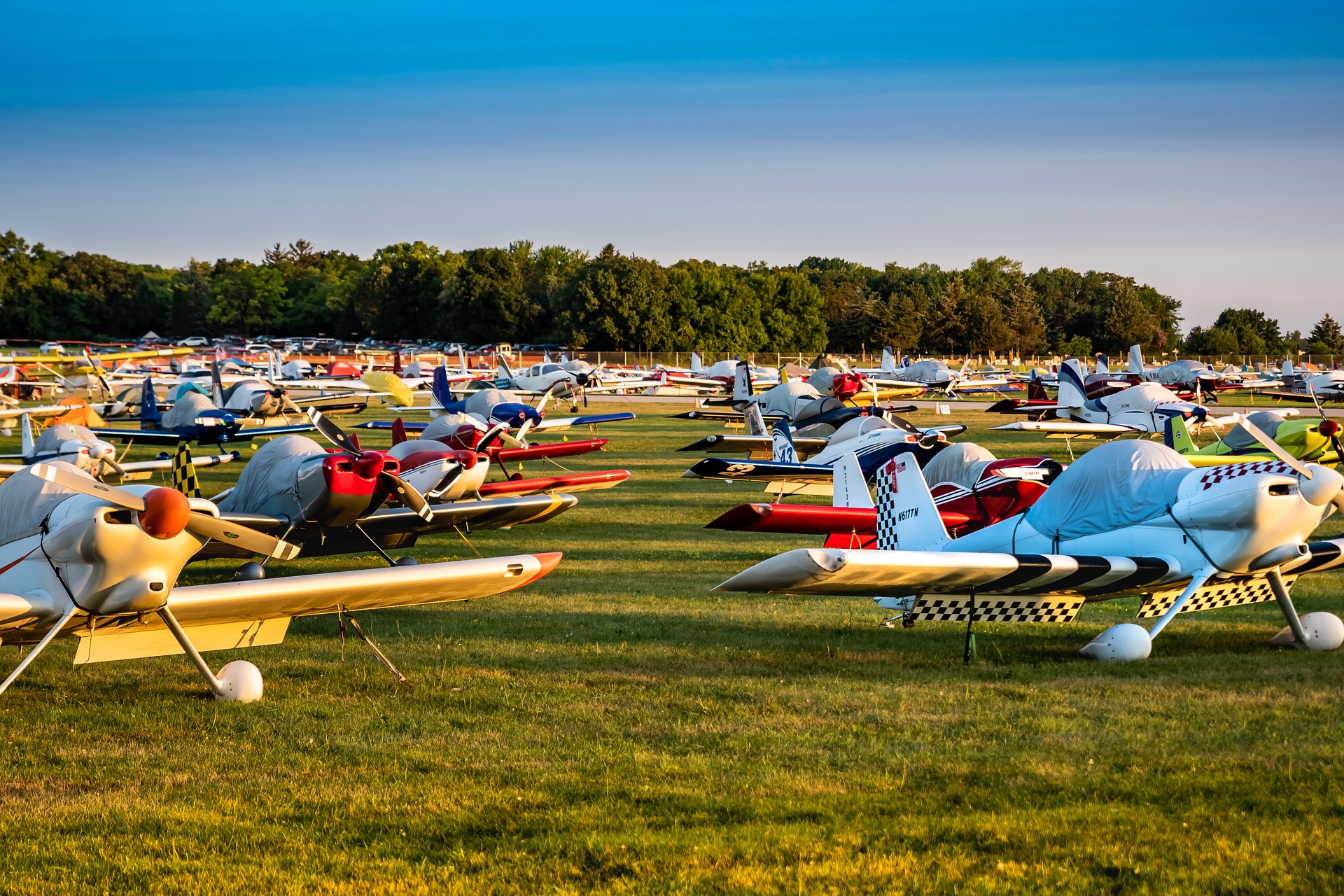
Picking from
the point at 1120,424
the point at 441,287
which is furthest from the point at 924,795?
the point at 441,287

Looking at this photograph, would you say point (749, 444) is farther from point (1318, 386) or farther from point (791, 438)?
point (1318, 386)

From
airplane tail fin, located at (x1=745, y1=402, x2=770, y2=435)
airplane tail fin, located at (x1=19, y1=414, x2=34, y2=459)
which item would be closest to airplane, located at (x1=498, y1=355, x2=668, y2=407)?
airplane tail fin, located at (x1=745, y1=402, x2=770, y2=435)

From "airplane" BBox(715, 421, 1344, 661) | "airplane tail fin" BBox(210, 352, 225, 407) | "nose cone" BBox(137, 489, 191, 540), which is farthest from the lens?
"airplane tail fin" BBox(210, 352, 225, 407)

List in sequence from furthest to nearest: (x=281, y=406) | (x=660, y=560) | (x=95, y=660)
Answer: (x=281, y=406)
(x=660, y=560)
(x=95, y=660)

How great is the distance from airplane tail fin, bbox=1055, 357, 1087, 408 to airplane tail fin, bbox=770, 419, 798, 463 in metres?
15.6

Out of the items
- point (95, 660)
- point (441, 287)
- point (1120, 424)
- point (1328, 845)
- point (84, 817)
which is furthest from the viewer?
point (441, 287)

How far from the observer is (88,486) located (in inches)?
286

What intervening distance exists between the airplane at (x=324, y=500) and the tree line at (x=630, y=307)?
277ft

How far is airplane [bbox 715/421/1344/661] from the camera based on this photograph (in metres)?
8.32

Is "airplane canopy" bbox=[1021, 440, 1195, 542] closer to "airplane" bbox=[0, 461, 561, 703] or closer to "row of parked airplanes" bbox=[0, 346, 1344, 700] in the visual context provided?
"row of parked airplanes" bbox=[0, 346, 1344, 700]

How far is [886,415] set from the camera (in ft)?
69.3

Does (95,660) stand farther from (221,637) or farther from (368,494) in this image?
(368,494)

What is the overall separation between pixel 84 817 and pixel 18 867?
0.67m

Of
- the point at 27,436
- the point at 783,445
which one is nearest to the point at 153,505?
the point at 783,445
